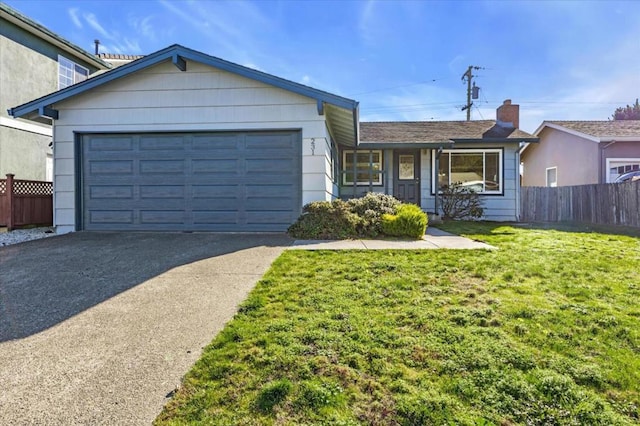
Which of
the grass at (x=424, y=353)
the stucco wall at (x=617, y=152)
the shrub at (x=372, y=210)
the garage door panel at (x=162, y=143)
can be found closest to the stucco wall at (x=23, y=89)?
the garage door panel at (x=162, y=143)

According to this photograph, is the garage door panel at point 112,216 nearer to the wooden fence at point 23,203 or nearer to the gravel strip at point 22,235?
the gravel strip at point 22,235

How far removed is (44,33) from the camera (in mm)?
12039

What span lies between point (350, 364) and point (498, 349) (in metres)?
1.07

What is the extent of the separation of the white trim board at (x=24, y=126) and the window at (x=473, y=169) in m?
14.8

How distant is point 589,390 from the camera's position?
198cm

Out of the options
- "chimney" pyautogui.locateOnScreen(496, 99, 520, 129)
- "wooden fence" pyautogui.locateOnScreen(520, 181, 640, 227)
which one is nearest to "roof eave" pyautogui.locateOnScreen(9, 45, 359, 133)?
"chimney" pyautogui.locateOnScreen(496, 99, 520, 129)

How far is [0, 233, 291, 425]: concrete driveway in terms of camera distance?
1.95 meters

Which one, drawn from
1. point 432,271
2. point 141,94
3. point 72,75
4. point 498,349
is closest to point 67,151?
point 141,94

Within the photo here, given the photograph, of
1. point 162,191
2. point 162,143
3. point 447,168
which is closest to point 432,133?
point 447,168

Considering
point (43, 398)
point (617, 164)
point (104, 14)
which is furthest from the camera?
point (617, 164)

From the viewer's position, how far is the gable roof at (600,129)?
1322 cm

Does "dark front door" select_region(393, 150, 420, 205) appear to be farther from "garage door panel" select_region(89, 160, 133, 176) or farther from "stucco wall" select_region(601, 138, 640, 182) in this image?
"garage door panel" select_region(89, 160, 133, 176)

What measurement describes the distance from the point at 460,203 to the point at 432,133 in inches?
113

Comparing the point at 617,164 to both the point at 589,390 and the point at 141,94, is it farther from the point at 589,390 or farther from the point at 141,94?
the point at 141,94
